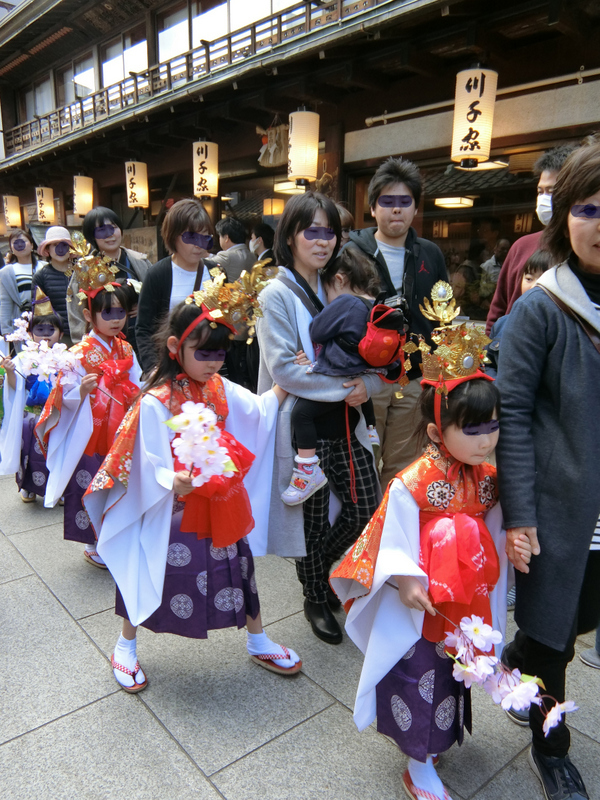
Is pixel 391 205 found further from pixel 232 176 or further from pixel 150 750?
Result: pixel 232 176

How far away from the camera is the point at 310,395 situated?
2486 millimetres

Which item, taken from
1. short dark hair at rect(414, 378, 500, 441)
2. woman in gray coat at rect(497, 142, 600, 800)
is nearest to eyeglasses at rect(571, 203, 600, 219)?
woman in gray coat at rect(497, 142, 600, 800)

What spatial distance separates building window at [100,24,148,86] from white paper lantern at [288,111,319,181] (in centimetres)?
653

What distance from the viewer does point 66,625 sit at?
288cm

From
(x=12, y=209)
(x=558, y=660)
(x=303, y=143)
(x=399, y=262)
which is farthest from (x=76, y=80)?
(x=558, y=660)

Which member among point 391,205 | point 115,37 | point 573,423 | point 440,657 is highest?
point 115,37

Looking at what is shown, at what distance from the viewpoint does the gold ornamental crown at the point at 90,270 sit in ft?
10.1

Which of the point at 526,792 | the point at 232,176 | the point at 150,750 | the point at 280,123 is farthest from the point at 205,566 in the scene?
the point at 232,176

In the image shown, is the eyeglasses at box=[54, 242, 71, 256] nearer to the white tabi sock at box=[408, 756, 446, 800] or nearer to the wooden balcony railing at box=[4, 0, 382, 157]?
the wooden balcony railing at box=[4, 0, 382, 157]

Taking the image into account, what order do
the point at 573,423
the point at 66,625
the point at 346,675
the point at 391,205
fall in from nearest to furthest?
the point at 573,423 < the point at 346,675 < the point at 66,625 < the point at 391,205

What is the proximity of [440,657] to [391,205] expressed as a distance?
239cm

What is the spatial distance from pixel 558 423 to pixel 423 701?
1051 mm

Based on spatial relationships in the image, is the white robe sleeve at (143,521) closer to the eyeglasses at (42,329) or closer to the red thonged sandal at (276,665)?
the red thonged sandal at (276,665)

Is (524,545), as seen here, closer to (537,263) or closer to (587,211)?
(587,211)
